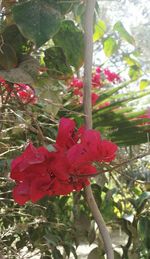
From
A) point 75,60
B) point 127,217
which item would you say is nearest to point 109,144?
point 75,60

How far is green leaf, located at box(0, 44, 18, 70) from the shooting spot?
52cm

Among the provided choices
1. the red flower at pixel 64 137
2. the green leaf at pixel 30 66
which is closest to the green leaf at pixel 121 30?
the green leaf at pixel 30 66

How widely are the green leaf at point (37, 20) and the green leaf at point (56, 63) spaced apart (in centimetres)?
15

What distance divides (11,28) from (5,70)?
4.1 inches

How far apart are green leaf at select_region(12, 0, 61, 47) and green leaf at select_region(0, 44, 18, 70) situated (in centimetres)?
6

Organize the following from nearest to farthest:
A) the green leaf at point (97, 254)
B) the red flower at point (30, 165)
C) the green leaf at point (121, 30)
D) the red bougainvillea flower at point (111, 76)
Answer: the red flower at point (30, 165)
the green leaf at point (121, 30)
the green leaf at point (97, 254)
the red bougainvillea flower at point (111, 76)

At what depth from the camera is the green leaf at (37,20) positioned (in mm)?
458

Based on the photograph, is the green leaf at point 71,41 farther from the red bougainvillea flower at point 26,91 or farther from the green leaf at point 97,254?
the green leaf at point 97,254

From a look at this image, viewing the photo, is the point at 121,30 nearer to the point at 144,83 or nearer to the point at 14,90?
the point at 14,90

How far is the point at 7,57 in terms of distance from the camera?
526 millimetres

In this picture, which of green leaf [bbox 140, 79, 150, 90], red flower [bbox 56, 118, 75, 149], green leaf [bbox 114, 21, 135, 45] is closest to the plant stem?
red flower [bbox 56, 118, 75, 149]

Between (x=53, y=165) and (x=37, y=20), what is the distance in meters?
0.17

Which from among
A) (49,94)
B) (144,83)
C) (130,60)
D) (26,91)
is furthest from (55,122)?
(144,83)

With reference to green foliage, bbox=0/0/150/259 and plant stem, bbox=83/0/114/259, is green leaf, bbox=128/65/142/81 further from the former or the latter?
plant stem, bbox=83/0/114/259
